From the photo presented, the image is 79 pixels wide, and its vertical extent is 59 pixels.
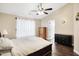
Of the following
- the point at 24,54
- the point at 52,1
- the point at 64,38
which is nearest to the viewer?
the point at 24,54

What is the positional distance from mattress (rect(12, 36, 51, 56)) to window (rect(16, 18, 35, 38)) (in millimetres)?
88

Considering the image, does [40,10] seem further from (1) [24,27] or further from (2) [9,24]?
(2) [9,24]

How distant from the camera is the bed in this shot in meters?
2.11

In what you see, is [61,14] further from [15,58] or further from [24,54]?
[15,58]

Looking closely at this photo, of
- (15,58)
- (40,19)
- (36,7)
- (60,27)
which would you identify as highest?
(36,7)

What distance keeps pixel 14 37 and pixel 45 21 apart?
2.19 feet

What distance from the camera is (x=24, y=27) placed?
2281mm

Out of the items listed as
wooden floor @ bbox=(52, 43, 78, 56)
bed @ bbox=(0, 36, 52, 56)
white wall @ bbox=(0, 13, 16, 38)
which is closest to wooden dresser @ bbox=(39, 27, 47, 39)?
bed @ bbox=(0, 36, 52, 56)

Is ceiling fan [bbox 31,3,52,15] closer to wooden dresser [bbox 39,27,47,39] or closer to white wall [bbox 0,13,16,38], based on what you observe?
wooden dresser [bbox 39,27,47,39]

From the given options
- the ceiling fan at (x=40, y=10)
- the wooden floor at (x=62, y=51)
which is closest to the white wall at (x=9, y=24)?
the ceiling fan at (x=40, y=10)

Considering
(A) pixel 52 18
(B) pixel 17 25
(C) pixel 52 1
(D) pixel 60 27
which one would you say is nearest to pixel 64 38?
(D) pixel 60 27

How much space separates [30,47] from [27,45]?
0.26ft

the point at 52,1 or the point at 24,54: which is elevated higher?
the point at 52,1

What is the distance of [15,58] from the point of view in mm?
2180
